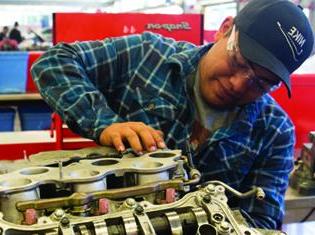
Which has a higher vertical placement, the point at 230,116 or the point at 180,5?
the point at 180,5

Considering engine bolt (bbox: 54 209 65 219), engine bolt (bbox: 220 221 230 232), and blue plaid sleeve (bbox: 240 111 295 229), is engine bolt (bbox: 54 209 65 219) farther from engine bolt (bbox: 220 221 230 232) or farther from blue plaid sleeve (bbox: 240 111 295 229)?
blue plaid sleeve (bbox: 240 111 295 229)

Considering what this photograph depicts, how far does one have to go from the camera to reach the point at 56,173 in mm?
712

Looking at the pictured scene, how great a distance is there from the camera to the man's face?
3.08 ft

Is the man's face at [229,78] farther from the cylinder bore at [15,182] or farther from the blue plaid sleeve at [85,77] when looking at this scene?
the cylinder bore at [15,182]

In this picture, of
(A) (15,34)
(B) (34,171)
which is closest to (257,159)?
(B) (34,171)

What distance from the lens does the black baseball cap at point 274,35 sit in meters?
0.90

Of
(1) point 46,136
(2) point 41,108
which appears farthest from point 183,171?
(2) point 41,108

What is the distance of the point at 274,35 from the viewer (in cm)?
91

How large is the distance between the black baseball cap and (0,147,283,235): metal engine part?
0.89ft

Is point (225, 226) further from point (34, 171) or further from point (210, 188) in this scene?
point (34, 171)

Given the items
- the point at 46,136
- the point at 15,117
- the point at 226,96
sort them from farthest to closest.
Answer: the point at 15,117, the point at 46,136, the point at 226,96

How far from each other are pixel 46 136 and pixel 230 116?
1229 mm

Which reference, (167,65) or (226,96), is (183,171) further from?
(167,65)

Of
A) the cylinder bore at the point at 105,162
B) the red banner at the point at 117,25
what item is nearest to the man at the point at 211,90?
the cylinder bore at the point at 105,162
